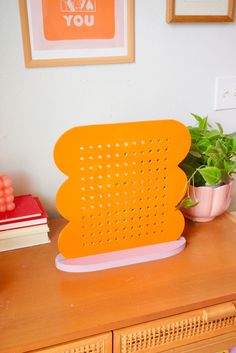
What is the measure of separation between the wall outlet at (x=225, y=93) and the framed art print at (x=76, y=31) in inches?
12.6

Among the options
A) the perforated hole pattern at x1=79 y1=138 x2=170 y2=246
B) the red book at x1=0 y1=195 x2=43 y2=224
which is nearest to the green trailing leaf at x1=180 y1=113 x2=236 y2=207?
the perforated hole pattern at x1=79 y1=138 x2=170 y2=246

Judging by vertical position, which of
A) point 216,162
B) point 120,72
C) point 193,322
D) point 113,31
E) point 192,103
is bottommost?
point 193,322

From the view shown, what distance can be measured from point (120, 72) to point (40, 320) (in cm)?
72

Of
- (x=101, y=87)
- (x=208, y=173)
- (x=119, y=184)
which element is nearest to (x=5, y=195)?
(x=119, y=184)

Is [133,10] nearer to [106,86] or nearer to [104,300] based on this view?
[106,86]

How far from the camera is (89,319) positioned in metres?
0.78

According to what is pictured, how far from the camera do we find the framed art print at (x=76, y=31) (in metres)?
1.05

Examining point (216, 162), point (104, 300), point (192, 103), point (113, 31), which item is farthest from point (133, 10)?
point (104, 300)

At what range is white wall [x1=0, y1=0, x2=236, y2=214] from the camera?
3.59ft

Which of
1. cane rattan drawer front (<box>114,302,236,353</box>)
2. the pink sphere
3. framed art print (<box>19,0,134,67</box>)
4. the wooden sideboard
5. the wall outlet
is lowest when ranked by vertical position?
cane rattan drawer front (<box>114,302,236,353</box>)

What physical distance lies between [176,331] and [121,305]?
0.47 ft

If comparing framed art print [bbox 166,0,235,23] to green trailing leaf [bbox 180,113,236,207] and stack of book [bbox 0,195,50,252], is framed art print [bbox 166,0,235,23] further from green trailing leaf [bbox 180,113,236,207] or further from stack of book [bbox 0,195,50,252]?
stack of book [bbox 0,195,50,252]

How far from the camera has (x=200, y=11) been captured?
118 cm

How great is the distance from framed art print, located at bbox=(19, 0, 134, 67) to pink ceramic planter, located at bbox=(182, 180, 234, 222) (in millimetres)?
436
